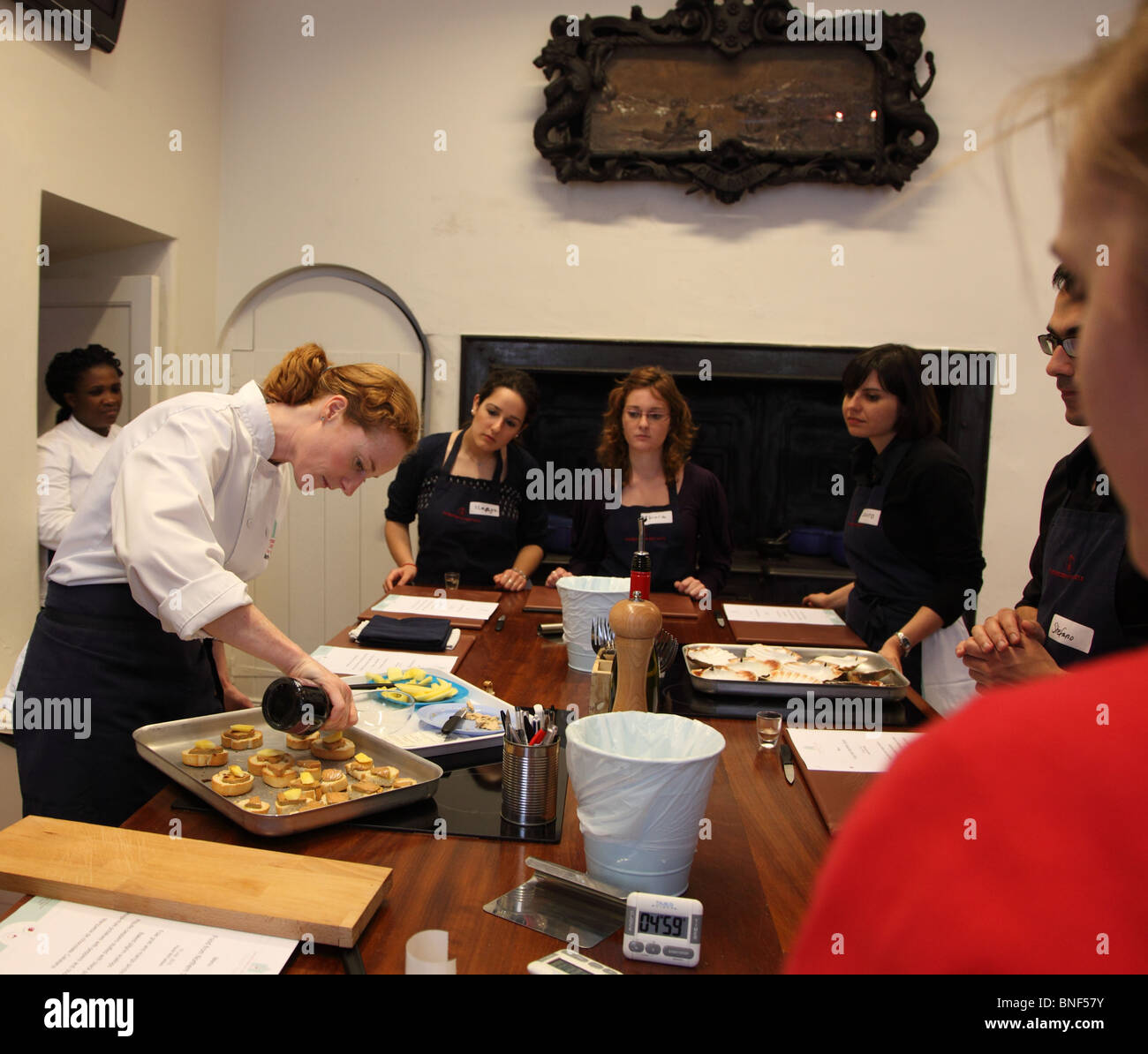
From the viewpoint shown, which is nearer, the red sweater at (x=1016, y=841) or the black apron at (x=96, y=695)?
the red sweater at (x=1016, y=841)

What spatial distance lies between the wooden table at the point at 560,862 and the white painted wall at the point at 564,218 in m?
3.30

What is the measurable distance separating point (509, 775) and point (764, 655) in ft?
3.39

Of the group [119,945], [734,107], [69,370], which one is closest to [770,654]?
[119,945]

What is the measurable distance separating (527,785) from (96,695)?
0.99 m

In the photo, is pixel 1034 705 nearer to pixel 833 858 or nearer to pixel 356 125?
pixel 833 858

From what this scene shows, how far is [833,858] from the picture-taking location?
33 cm

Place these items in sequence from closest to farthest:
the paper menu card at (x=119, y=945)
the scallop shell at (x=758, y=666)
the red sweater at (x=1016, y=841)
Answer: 1. the red sweater at (x=1016, y=841)
2. the paper menu card at (x=119, y=945)
3. the scallop shell at (x=758, y=666)

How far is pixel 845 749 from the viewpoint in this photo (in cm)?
155

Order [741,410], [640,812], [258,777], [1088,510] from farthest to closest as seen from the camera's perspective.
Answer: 1. [741,410]
2. [1088,510]
3. [258,777]
4. [640,812]

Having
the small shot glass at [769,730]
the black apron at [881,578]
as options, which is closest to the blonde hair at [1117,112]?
the small shot glass at [769,730]

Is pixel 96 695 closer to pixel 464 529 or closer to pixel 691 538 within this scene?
pixel 464 529

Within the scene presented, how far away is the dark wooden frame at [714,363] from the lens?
14.3ft

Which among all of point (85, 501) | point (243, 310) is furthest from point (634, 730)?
point (243, 310)

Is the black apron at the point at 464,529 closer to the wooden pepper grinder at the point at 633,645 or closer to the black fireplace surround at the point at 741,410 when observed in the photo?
the black fireplace surround at the point at 741,410
